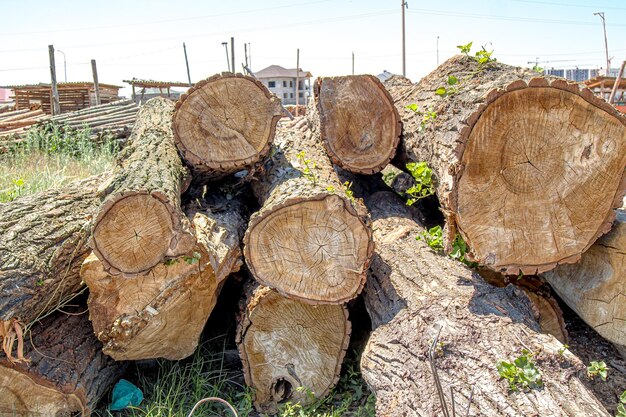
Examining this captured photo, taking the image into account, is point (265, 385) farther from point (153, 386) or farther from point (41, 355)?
point (41, 355)

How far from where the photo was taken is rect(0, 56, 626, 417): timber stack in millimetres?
2461

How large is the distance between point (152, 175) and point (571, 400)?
7.09ft

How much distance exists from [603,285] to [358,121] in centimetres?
190

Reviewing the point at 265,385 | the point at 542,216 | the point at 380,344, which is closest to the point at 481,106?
the point at 542,216

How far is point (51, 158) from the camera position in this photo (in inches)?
281

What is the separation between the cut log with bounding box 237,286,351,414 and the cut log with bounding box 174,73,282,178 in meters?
0.91

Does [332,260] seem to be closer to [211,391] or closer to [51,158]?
[211,391]

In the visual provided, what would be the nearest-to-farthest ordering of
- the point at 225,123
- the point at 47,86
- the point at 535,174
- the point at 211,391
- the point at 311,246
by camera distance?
the point at 535,174 → the point at 311,246 → the point at 211,391 → the point at 225,123 → the point at 47,86

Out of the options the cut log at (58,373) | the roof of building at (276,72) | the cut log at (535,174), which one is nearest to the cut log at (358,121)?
the cut log at (535,174)

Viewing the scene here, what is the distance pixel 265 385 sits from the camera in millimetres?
3238

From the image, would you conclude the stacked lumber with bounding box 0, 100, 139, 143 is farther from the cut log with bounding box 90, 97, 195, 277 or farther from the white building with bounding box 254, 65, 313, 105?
the white building with bounding box 254, 65, 313, 105

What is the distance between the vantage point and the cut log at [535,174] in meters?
2.48

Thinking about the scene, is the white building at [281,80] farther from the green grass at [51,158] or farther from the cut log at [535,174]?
the cut log at [535,174]

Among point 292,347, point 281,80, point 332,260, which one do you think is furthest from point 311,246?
point 281,80
